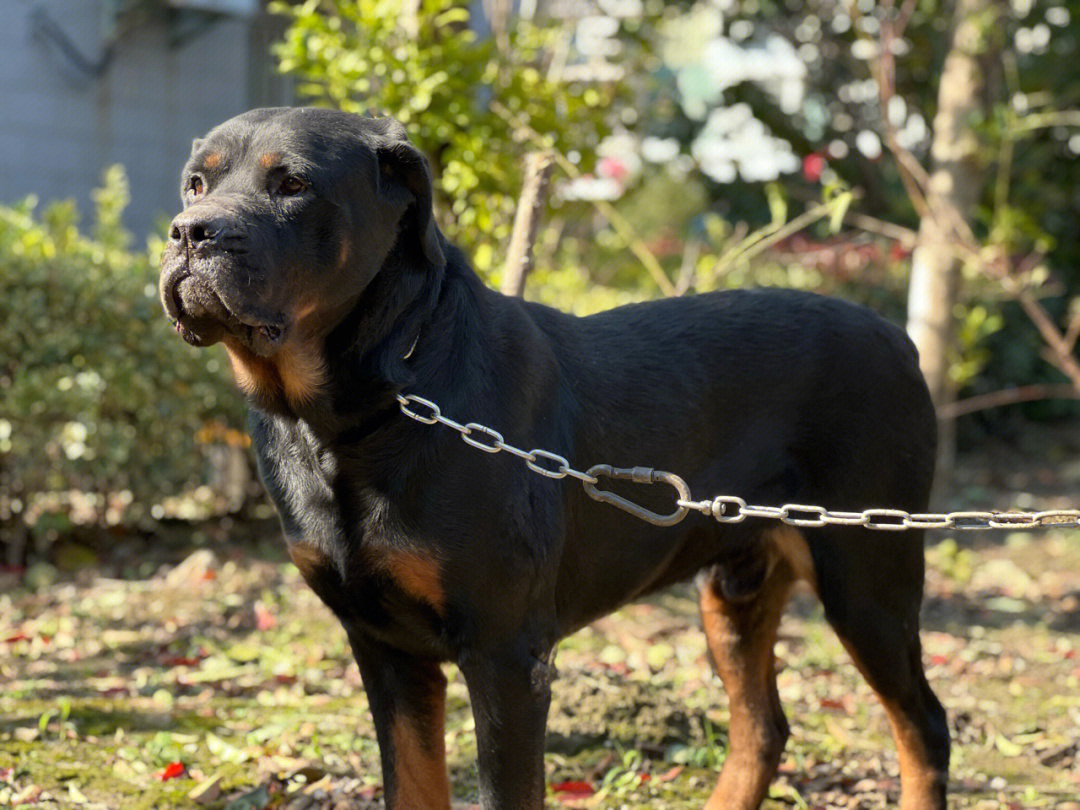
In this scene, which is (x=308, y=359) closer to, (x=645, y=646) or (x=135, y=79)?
(x=645, y=646)

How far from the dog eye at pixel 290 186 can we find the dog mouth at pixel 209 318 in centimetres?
28

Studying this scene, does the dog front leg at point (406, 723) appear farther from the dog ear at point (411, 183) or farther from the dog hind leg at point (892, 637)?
the dog hind leg at point (892, 637)

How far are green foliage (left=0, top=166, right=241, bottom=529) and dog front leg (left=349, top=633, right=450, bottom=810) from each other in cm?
403

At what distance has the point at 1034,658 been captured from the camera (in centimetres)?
579

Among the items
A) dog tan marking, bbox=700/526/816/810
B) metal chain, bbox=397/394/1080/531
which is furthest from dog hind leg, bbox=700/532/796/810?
metal chain, bbox=397/394/1080/531

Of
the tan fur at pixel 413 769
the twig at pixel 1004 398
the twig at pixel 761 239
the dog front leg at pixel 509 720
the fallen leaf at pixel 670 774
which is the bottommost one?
the fallen leaf at pixel 670 774

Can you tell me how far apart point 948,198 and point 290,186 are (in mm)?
5953

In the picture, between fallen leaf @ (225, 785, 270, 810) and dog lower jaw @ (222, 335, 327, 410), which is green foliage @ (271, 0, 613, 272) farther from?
fallen leaf @ (225, 785, 270, 810)

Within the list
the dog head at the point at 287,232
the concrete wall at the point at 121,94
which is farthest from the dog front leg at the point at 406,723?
the concrete wall at the point at 121,94

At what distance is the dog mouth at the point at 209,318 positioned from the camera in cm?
245

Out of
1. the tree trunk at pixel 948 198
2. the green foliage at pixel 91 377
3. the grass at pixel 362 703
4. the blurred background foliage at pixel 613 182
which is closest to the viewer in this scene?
the grass at pixel 362 703

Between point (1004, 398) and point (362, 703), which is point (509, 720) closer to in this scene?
point (362, 703)

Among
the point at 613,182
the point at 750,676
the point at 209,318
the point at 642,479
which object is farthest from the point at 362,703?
the point at 613,182

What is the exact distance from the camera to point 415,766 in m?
3.05
